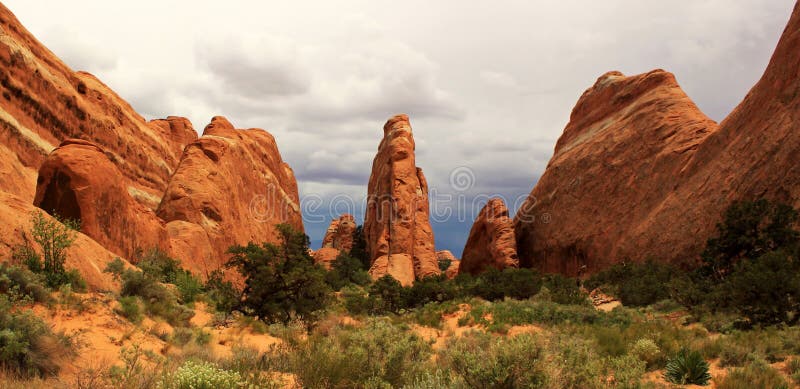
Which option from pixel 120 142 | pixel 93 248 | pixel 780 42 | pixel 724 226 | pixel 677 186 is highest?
pixel 780 42

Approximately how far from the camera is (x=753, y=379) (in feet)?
22.0

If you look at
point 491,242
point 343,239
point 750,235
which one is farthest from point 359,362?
point 343,239

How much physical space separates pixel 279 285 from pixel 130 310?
4780mm

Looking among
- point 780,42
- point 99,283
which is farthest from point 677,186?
point 99,283

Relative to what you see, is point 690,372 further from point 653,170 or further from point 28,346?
point 653,170

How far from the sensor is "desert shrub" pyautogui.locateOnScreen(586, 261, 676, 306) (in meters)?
18.6

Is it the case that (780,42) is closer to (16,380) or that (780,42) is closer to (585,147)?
(585,147)

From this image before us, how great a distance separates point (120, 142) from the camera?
34.1 meters

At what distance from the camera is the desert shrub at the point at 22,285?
8.50 m

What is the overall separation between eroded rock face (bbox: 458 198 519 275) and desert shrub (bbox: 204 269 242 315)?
20.0m

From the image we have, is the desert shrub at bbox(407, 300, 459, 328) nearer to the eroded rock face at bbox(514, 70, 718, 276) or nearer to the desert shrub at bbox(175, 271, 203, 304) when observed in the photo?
the desert shrub at bbox(175, 271, 203, 304)

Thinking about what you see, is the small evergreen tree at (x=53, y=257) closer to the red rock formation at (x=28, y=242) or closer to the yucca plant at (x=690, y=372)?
the red rock formation at (x=28, y=242)

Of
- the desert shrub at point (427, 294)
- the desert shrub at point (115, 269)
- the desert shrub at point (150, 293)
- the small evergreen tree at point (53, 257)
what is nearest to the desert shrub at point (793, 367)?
the desert shrub at point (150, 293)

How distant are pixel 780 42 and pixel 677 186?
836 cm
